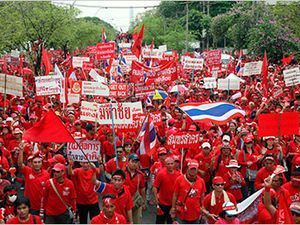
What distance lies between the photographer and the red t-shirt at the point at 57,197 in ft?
24.8

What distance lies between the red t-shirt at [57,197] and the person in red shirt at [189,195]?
149cm

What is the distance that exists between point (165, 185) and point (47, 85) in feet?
23.9

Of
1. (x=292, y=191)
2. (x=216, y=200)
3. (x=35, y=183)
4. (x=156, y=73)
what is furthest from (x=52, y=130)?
(x=156, y=73)

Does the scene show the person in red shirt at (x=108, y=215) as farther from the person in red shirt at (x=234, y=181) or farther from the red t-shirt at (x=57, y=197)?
the person in red shirt at (x=234, y=181)

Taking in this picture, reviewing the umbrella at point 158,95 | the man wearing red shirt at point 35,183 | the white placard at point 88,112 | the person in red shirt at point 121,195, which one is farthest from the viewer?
the umbrella at point 158,95

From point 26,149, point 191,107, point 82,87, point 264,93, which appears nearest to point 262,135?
point 191,107

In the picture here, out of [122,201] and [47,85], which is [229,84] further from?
[122,201]

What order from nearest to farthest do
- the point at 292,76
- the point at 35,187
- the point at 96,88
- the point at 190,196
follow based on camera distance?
the point at 190,196 < the point at 35,187 < the point at 96,88 < the point at 292,76

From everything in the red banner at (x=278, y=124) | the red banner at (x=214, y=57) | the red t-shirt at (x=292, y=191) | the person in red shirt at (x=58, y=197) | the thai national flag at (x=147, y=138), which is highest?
the red banner at (x=214, y=57)

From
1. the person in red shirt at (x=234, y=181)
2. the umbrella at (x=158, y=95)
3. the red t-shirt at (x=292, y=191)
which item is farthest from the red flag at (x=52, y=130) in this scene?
the umbrella at (x=158, y=95)

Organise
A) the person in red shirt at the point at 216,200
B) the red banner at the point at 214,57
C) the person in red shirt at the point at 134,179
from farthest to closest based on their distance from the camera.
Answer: the red banner at the point at 214,57 → the person in red shirt at the point at 134,179 → the person in red shirt at the point at 216,200

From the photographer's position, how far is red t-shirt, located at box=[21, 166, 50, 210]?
7789 mm

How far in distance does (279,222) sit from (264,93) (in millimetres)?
Result: 11147

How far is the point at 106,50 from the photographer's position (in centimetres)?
2097
